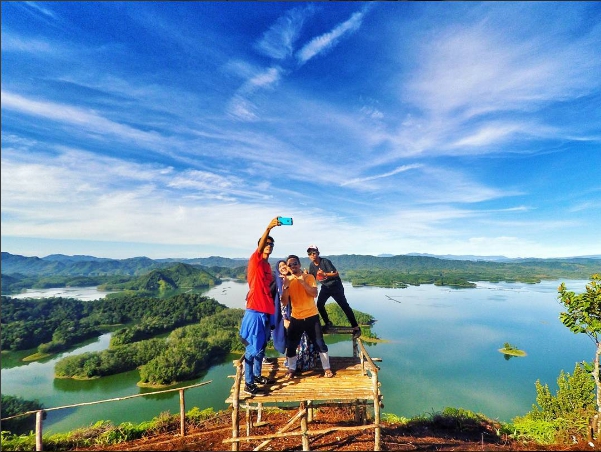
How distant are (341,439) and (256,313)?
3.50 m

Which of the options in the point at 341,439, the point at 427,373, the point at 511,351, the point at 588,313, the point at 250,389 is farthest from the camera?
the point at 511,351

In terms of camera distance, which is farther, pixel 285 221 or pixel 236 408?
pixel 236 408

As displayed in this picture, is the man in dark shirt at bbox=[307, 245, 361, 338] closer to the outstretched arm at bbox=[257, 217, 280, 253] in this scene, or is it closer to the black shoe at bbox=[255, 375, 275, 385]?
the black shoe at bbox=[255, 375, 275, 385]

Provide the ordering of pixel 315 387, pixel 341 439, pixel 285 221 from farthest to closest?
pixel 341 439, pixel 315 387, pixel 285 221

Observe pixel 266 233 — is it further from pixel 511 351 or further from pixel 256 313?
pixel 511 351

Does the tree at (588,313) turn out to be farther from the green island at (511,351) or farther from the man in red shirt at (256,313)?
the green island at (511,351)

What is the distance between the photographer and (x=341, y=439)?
5.98 m

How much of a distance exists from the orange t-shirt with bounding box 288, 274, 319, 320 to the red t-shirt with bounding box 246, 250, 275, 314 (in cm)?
49

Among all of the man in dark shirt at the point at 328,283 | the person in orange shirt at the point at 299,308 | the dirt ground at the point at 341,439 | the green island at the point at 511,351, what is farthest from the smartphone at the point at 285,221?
the green island at the point at 511,351

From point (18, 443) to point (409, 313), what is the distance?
61121 millimetres

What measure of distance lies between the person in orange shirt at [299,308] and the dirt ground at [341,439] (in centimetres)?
195

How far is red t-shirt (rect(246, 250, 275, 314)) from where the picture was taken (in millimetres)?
4875

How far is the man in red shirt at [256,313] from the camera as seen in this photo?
483 centimetres

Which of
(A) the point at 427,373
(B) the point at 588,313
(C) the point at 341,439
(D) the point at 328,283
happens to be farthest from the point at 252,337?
(A) the point at 427,373
